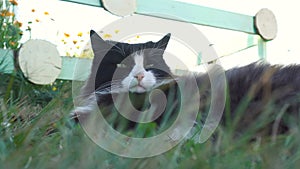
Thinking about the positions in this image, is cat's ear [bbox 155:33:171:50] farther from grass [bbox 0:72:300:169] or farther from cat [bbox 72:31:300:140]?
grass [bbox 0:72:300:169]

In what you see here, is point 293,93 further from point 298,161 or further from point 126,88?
point 126,88

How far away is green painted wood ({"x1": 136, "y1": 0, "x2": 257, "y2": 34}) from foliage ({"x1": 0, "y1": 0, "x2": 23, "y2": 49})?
76cm

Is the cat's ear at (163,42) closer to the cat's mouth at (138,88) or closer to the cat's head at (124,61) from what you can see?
the cat's head at (124,61)

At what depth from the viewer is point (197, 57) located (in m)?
2.33

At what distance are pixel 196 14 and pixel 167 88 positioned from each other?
6.08 feet

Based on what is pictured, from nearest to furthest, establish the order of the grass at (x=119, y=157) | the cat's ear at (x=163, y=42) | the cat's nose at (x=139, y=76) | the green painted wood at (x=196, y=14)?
the grass at (x=119, y=157) < the cat's nose at (x=139, y=76) < the cat's ear at (x=163, y=42) < the green painted wood at (x=196, y=14)

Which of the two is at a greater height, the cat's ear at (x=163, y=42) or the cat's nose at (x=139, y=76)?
the cat's ear at (x=163, y=42)

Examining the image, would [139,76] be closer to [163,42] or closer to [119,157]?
[163,42]

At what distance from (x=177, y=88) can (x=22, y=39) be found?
5.44 ft

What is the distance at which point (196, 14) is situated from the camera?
312cm

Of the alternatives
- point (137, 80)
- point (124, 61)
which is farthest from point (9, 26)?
point (137, 80)

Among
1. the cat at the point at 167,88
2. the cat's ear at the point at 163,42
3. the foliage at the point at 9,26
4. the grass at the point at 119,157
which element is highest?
the foliage at the point at 9,26

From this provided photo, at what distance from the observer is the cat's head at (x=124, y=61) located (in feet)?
6.56

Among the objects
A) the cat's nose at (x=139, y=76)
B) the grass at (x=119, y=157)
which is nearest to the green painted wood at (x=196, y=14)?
the cat's nose at (x=139, y=76)
